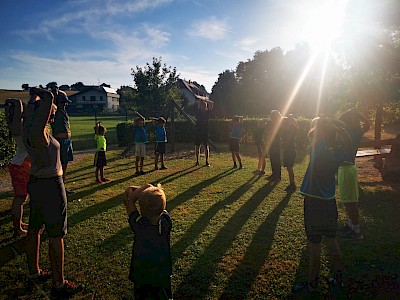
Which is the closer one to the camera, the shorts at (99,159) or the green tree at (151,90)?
the shorts at (99,159)

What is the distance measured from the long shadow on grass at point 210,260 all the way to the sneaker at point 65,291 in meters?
1.19

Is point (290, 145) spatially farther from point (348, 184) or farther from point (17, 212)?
point (17, 212)

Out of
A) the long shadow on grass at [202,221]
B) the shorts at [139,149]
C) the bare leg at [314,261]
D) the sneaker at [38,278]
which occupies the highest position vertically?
the shorts at [139,149]

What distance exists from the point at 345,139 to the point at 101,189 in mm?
6265

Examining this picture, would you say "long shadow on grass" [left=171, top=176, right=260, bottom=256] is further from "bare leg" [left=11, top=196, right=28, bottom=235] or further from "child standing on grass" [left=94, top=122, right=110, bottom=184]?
"child standing on grass" [left=94, top=122, right=110, bottom=184]

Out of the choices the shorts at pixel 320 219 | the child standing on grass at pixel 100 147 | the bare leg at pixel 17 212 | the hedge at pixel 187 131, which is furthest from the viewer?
the hedge at pixel 187 131

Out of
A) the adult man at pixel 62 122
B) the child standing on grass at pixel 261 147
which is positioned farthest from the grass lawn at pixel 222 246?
the child standing on grass at pixel 261 147

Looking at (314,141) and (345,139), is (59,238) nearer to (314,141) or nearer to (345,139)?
(314,141)

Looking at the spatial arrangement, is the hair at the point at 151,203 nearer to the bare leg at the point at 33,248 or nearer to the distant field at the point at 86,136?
the bare leg at the point at 33,248

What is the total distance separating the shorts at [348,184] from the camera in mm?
4449

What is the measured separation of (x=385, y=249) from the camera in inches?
164

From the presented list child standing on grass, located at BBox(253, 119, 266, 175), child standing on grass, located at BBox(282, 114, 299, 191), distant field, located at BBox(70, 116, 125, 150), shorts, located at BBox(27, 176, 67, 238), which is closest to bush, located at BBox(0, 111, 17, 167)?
distant field, located at BBox(70, 116, 125, 150)

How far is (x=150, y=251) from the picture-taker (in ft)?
7.74

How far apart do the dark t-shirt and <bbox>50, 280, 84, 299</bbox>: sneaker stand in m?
1.29
